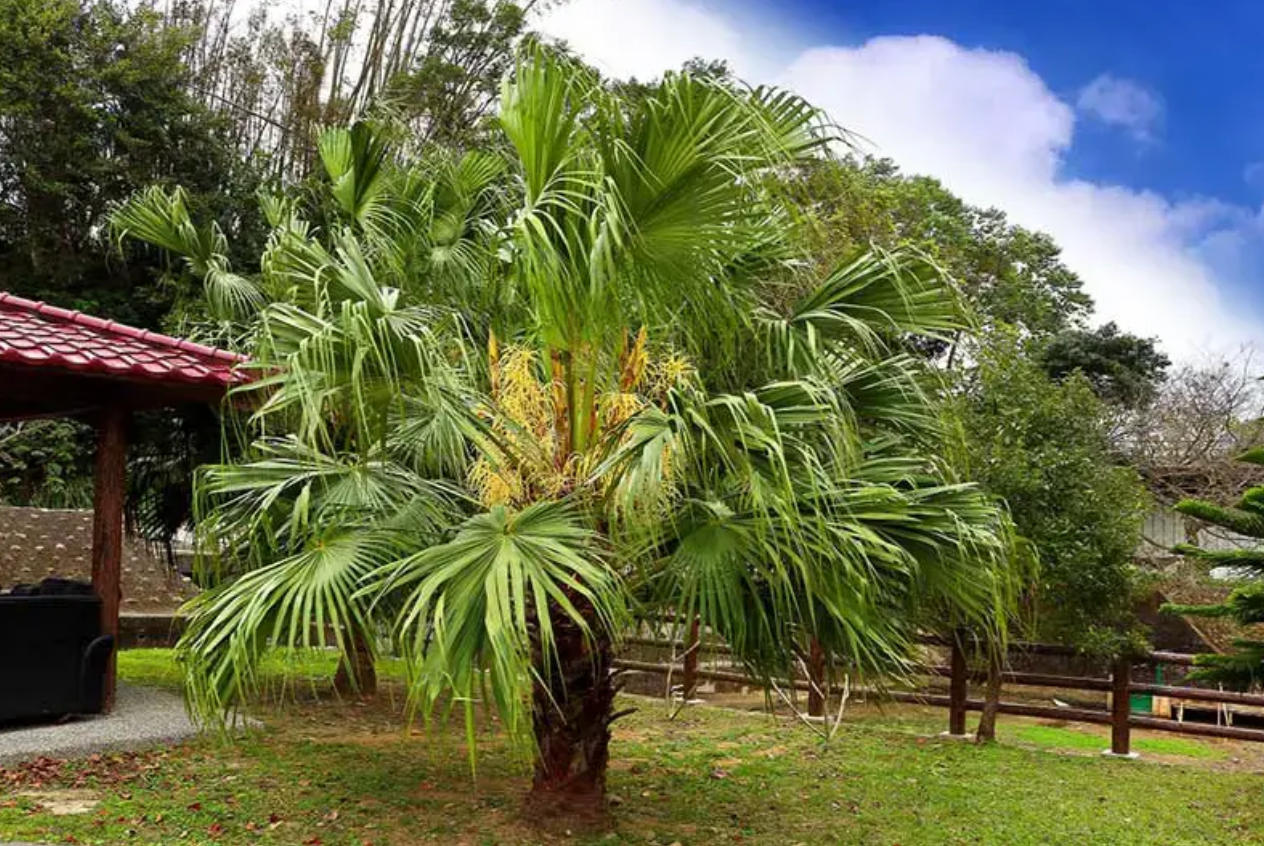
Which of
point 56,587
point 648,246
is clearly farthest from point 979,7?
point 56,587

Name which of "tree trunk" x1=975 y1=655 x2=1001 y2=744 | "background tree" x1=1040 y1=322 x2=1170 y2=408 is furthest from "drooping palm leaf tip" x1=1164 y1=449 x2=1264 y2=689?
"background tree" x1=1040 y1=322 x2=1170 y2=408

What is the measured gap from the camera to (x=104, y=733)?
284 inches

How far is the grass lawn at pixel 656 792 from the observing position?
18.4 ft

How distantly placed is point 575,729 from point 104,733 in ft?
12.1

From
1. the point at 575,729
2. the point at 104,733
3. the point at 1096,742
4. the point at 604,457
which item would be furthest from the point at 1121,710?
the point at 104,733

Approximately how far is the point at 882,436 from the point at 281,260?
375 centimetres

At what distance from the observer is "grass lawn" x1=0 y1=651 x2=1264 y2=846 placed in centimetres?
560

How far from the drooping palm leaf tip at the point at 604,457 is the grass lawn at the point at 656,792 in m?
0.75

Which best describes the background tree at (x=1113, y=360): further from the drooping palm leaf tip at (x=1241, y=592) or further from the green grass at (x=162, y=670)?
the green grass at (x=162, y=670)

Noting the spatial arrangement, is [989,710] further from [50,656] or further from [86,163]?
[86,163]

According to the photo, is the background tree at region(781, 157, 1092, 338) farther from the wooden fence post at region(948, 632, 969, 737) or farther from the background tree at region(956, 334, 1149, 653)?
the wooden fence post at region(948, 632, 969, 737)

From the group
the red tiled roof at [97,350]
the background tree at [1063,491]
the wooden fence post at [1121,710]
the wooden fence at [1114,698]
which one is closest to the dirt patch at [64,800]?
the red tiled roof at [97,350]

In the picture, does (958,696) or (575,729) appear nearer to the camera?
(575,729)

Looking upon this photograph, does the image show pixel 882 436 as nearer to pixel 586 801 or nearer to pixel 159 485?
pixel 586 801
